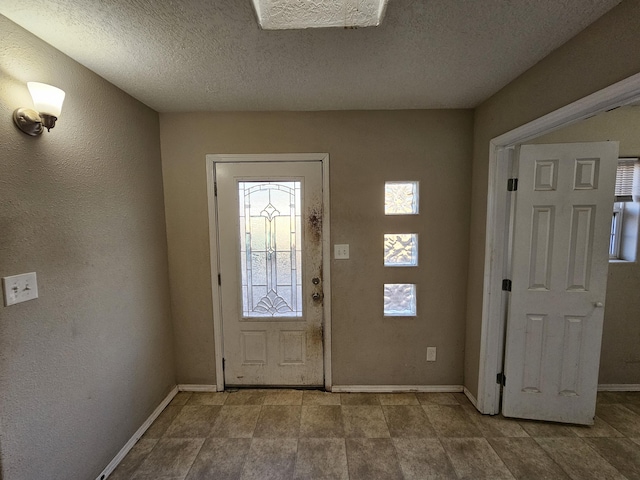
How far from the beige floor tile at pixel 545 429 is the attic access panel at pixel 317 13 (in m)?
2.70

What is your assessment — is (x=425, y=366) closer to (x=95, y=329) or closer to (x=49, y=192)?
(x=95, y=329)

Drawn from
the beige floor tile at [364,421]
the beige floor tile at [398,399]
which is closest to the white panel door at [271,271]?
the beige floor tile at [364,421]

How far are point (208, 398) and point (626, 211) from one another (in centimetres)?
384

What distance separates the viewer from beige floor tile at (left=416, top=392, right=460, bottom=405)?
2148 mm

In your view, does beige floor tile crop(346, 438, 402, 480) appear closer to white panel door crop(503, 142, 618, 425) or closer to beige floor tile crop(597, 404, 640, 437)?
white panel door crop(503, 142, 618, 425)

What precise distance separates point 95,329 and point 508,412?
9.31 ft

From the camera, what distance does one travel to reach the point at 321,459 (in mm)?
1638

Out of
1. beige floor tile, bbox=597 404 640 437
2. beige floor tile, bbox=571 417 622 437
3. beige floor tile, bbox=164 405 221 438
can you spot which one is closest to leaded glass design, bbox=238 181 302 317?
beige floor tile, bbox=164 405 221 438

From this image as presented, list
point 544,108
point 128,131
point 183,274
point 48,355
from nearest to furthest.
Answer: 1. point 48,355
2. point 544,108
3. point 128,131
4. point 183,274

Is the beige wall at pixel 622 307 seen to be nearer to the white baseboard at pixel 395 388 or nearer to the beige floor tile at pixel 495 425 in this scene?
the beige floor tile at pixel 495 425

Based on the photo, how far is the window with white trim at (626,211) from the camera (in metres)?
2.12

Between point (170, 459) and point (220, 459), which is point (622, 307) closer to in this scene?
point (220, 459)

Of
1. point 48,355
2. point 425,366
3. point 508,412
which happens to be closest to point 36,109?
point 48,355

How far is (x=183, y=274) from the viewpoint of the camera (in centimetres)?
224
